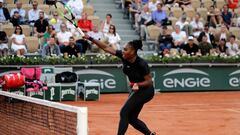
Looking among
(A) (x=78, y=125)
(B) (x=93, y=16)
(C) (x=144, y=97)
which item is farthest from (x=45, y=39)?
(A) (x=78, y=125)

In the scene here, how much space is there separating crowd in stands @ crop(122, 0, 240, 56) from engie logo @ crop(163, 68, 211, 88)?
31.3 inches

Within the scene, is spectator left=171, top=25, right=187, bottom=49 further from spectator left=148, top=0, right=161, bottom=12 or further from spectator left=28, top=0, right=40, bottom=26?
spectator left=28, top=0, right=40, bottom=26

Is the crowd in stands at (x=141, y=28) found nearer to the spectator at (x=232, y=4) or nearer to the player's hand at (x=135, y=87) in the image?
the spectator at (x=232, y=4)

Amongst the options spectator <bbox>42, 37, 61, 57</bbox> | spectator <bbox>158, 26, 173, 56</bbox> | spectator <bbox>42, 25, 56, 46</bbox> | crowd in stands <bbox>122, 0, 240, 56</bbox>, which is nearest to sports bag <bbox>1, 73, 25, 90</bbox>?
spectator <bbox>42, 37, 61, 57</bbox>

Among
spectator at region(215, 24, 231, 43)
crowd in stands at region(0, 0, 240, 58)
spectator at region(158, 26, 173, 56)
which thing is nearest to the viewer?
crowd in stands at region(0, 0, 240, 58)

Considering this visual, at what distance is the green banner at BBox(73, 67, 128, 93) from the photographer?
63.4 feet

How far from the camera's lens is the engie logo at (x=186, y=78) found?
20469mm

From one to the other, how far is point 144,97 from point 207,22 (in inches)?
635

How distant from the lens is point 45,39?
65.3 ft

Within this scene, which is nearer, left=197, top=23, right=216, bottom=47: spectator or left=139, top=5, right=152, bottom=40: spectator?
left=197, top=23, right=216, bottom=47: spectator

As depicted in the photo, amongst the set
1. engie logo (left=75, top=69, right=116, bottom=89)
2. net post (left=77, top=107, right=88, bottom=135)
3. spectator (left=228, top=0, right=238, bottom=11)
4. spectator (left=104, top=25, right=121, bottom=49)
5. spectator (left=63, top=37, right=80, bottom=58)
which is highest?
spectator (left=228, top=0, right=238, bottom=11)

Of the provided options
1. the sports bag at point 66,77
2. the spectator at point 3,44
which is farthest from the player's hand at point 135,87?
the spectator at point 3,44

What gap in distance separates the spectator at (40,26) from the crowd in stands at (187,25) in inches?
169

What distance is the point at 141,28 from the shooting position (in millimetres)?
22891
